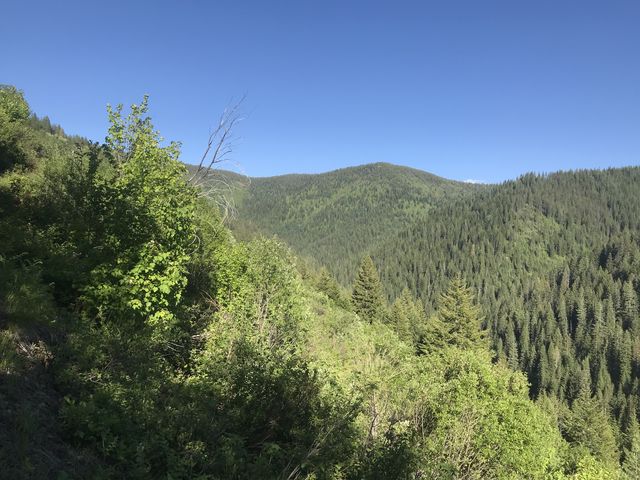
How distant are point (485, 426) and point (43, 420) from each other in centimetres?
1750

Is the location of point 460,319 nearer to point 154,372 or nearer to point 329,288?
point 329,288

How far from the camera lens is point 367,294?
6262 cm

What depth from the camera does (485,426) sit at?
1766 cm

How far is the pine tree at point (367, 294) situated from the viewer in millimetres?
61781

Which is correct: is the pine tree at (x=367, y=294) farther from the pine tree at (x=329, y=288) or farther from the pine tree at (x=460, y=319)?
the pine tree at (x=460, y=319)

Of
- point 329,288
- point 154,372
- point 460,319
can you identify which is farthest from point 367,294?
point 154,372

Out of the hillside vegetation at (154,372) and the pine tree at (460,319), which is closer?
the hillside vegetation at (154,372)

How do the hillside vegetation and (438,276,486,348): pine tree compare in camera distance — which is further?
(438,276,486,348): pine tree

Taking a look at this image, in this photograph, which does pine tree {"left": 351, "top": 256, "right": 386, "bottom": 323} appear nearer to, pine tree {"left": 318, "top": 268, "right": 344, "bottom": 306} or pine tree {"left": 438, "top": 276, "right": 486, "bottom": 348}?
pine tree {"left": 318, "top": 268, "right": 344, "bottom": 306}

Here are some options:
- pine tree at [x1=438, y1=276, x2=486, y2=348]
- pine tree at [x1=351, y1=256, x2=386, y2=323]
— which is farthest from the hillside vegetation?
pine tree at [x1=351, y1=256, x2=386, y2=323]

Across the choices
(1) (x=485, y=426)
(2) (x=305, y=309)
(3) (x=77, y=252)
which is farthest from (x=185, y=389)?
(1) (x=485, y=426)

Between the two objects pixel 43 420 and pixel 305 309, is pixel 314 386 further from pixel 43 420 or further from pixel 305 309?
pixel 305 309

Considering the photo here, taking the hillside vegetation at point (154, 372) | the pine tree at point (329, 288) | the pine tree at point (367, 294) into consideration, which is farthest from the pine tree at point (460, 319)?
the hillside vegetation at point (154, 372)

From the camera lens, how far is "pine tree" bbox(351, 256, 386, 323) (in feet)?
203
